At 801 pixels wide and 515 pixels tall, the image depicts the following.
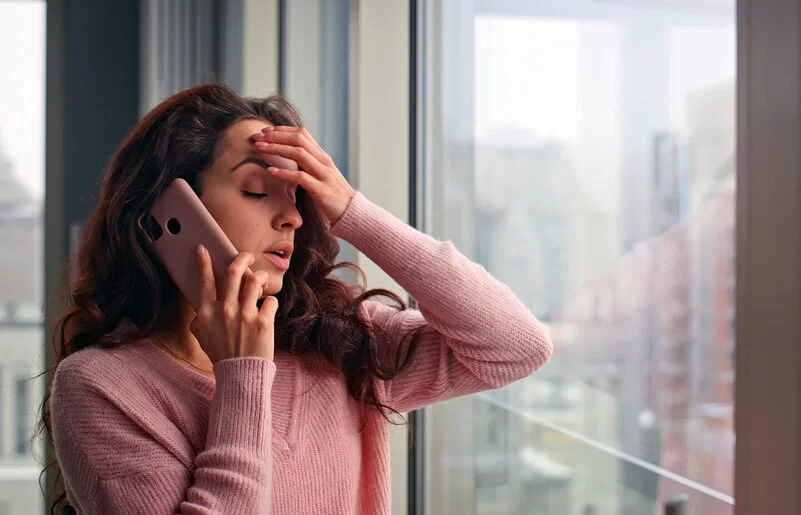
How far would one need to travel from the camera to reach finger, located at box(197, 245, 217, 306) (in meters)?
1.04

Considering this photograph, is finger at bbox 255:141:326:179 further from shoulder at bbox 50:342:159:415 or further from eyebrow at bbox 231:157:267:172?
shoulder at bbox 50:342:159:415

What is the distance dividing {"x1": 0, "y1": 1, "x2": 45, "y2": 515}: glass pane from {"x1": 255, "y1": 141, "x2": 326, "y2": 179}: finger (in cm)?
236

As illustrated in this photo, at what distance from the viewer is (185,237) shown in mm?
1081

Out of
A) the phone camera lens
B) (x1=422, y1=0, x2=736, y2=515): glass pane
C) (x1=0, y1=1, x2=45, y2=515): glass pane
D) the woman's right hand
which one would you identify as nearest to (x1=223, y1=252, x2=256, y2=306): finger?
the woman's right hand

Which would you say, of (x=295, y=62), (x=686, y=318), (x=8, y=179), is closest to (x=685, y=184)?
(x=686, y=318)

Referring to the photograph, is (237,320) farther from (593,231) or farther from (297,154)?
(593,231)

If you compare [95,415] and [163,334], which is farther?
[163,334]

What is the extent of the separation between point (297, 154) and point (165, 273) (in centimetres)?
30

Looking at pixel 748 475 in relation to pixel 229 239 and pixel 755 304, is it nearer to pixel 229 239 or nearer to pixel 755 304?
pixel 755 304

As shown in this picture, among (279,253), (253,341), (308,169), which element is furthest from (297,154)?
(253,341)

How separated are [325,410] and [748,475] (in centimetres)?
60

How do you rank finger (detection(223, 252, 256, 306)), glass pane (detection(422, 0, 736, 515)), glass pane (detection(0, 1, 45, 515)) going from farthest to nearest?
glass pane (detection(0, 1, 45, 515))
finger (detection(223, 252, 256, 306))
glass pane (detection(422, 0, 736, 515))

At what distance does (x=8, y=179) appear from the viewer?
307 centimetres

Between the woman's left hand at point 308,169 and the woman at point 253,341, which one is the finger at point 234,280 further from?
the woman's left hand at point 308,169
